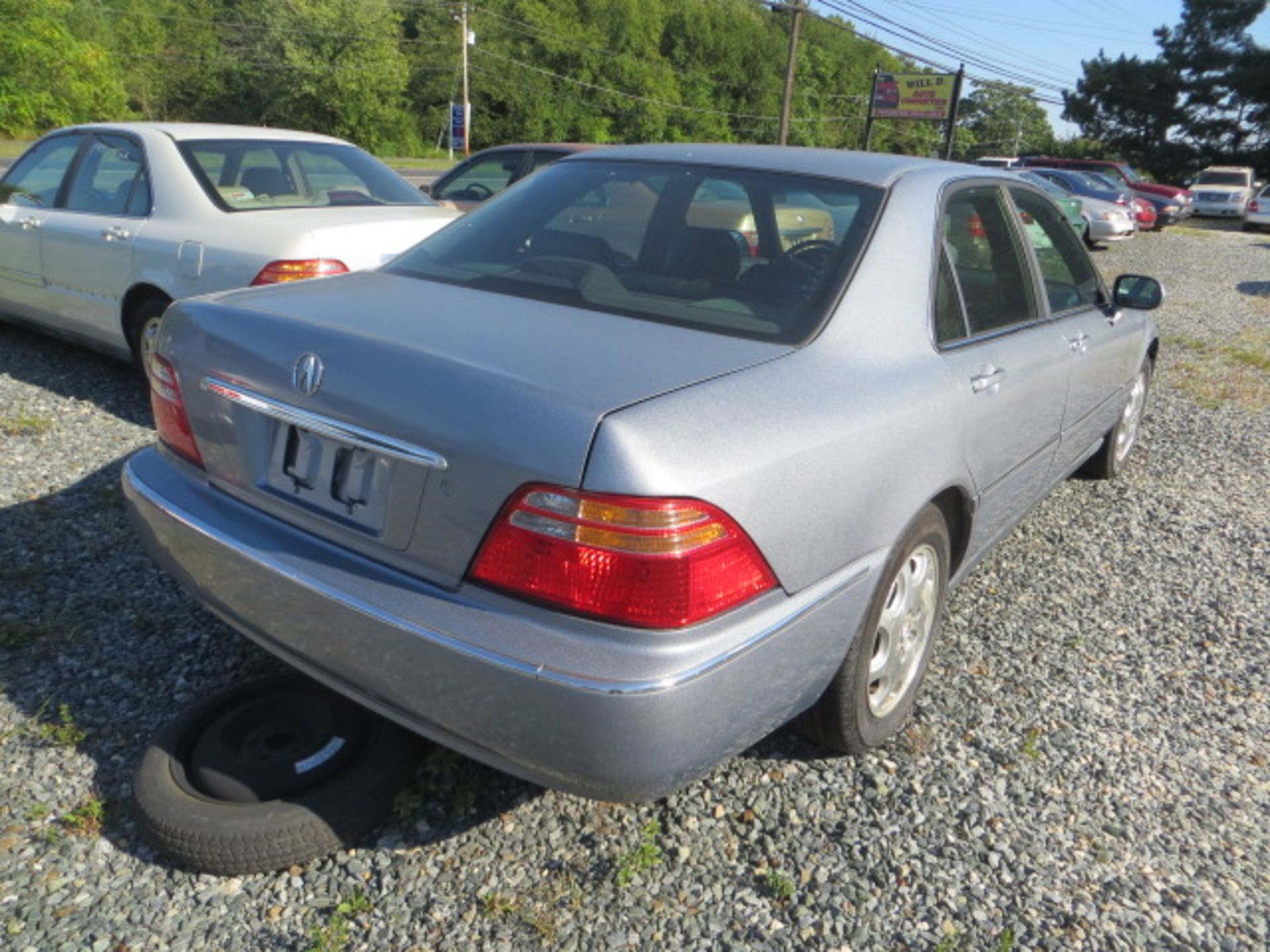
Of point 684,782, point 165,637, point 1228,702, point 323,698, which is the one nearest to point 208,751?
point 323,698

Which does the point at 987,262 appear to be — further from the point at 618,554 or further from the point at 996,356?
the point at 618,554

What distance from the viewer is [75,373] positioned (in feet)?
19.6

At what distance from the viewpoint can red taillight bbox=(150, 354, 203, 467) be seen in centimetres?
255

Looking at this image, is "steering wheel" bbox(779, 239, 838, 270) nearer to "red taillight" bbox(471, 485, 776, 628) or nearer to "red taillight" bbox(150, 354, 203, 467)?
"red taillight" bbox(471, 485, 776, 628)

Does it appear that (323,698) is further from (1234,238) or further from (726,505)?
(1234,238)

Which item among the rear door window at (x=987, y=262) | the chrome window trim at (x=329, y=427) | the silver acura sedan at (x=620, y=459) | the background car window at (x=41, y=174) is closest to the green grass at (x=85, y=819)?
the silver acura sedan at (x=620, y=459)

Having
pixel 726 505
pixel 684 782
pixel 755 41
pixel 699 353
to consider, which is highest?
pixel 755 41

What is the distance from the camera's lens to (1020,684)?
3.18 metres

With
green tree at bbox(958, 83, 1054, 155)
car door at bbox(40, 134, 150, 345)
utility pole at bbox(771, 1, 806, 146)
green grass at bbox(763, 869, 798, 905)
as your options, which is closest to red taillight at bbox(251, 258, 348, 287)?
car door at bbox(40, 134, 150, 345)

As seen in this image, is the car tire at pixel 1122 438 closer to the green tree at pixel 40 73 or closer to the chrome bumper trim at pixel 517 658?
the chrome bumper trim at pixel 517 658

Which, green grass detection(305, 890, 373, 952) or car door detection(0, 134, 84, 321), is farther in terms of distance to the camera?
car door detection(0, 134, 84, 321)

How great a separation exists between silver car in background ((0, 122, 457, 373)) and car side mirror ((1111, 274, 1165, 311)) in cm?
313

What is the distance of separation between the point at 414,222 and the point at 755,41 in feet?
291

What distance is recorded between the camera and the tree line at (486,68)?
197ft
